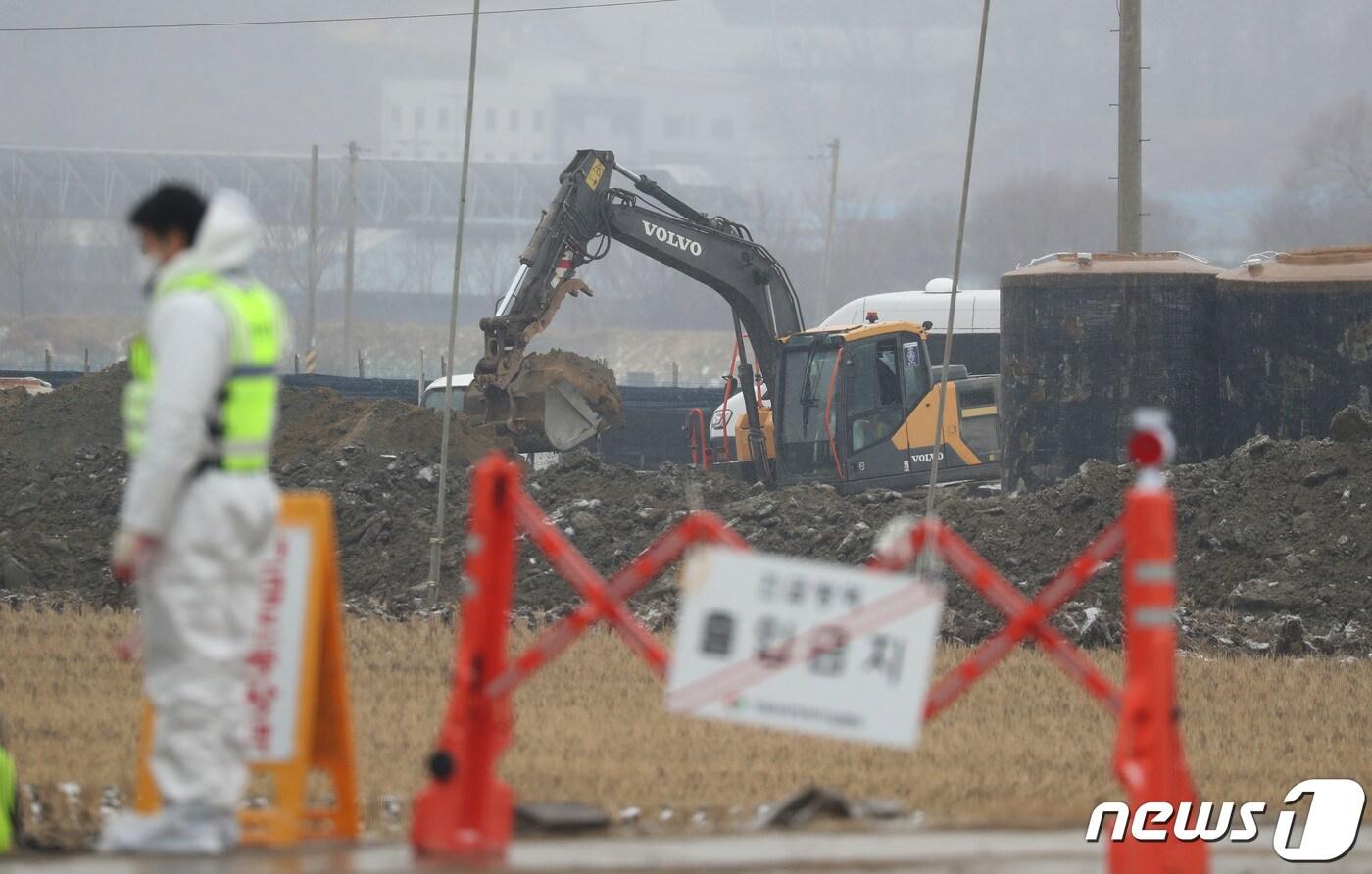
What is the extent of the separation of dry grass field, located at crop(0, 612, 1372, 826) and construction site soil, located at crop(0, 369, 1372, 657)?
144cm

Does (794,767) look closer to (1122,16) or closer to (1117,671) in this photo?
(1117,671)

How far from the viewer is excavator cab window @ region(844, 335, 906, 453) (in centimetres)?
2489

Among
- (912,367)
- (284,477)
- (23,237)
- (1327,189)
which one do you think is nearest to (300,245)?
(23,237)

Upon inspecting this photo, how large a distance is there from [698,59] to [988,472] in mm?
143924

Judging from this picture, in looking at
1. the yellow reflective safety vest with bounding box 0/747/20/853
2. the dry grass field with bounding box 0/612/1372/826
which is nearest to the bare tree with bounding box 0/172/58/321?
the dry grass field with bounding box 0/612/1372/826

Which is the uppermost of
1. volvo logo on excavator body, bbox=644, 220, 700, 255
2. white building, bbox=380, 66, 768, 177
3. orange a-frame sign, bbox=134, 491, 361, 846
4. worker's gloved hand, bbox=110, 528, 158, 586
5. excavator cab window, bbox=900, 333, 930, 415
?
white building, bbox=380, 66, 768, 177

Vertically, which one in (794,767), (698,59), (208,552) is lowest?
(794,767)

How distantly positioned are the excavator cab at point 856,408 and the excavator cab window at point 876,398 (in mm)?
12

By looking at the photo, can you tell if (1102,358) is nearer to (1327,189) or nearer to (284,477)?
(284,477)

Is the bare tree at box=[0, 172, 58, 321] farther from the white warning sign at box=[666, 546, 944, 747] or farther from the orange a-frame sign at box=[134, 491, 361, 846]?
the white warning sign at box=[666, 546, 944, 747]

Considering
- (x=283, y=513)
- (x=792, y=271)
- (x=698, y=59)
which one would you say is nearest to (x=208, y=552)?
(x=283, y=513)

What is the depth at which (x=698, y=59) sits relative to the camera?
16662cm

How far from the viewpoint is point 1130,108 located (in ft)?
74.0

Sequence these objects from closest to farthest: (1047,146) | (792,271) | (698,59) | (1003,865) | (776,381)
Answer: (1003,865) → (776,381) → (792,271) → (1047,146) → (698,59)
